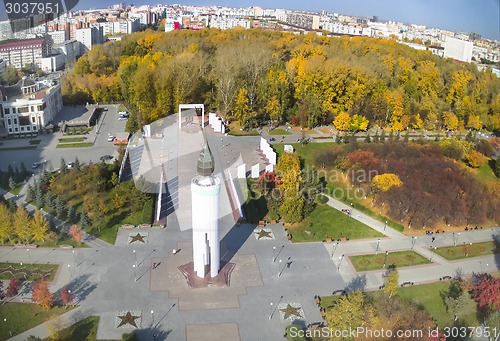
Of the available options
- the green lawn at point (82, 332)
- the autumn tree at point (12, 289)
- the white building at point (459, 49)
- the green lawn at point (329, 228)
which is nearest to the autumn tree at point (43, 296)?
the autumn tree at point (12, 289)

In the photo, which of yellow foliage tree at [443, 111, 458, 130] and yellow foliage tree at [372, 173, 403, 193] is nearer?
yellow foliage tree at [372, 173, 403, 193]

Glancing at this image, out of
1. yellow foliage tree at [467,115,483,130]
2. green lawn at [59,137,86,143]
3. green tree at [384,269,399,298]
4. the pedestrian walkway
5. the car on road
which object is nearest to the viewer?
green tree at [384,269,399,298]

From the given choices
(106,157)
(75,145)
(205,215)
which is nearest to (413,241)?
(205,215)

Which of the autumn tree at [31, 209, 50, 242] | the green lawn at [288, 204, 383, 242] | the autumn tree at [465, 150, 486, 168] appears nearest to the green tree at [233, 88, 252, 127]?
the green lawn at [288, 204, 383, 242]

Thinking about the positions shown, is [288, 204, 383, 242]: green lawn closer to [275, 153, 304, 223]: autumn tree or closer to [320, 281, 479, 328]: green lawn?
[275, 153, 304, 223]: autumn tree

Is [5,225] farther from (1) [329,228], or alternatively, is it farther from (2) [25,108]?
(2) [25,108]

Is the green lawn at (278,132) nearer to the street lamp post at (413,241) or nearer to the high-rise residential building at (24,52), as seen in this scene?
the street lamp post at (413,241)

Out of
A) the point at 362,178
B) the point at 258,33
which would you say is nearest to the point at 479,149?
the point at 362,178
